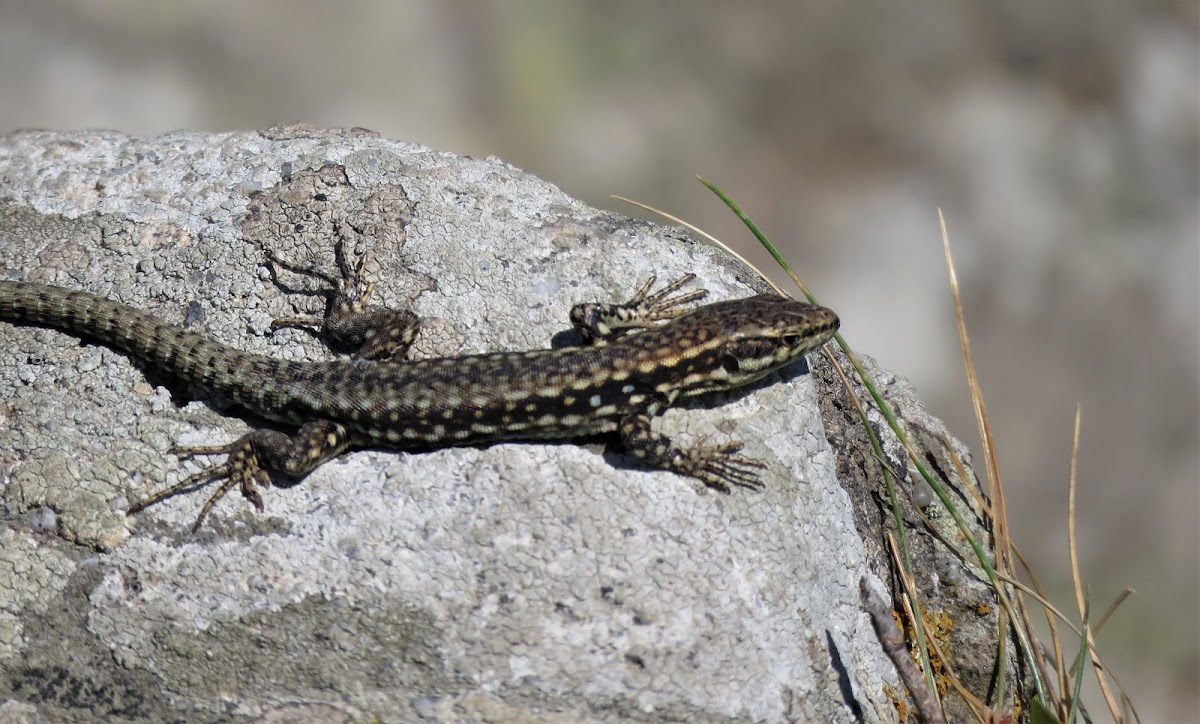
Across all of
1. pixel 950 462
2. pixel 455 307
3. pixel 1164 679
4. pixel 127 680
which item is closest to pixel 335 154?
pixel 455 307

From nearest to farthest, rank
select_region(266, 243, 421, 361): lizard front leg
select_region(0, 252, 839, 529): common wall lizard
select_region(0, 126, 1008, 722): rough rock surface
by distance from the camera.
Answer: select_region(0, 126, 1008, 722): rough rock surface
select_region(0, 252, 839, 529): common wall lizard
select_region(266, 243, 421, 361): lizard front leg

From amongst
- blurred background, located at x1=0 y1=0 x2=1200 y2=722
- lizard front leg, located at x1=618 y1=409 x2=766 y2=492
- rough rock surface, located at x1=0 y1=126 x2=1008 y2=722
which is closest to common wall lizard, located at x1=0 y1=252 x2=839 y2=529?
lizard front leg, located at x1=618 y1=409 x2=766 y2=492

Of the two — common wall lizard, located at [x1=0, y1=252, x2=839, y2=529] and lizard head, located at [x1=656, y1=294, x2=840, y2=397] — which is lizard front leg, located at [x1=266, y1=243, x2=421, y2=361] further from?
lizard head, located at [x1=656, y1=294, x2=840, y2=397]

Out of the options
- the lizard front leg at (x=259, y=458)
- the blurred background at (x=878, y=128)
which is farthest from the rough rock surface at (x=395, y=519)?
the blurred background at (x=878, y=128)

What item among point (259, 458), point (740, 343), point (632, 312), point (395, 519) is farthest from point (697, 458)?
point (259, 458)

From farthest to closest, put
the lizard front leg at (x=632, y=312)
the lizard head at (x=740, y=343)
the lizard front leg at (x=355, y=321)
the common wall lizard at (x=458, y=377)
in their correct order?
1. the lizard front leg at (x=355, y=321)
2. the lizard front leg at (x=632, y=312)
3. the lizard head at (x=740, y=343)
4. the common wall lizard at (x=458, y=377)

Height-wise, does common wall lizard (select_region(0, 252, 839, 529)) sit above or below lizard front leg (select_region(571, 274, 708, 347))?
below

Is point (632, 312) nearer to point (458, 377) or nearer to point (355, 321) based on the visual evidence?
point (458, 377)

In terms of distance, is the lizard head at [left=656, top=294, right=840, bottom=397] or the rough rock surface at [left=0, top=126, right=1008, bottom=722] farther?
the lizard head at [left=656, top=294, right=840, bottom=397]

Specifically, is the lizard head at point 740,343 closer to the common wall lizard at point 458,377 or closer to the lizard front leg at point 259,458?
the common wall lizard at point 458,377
